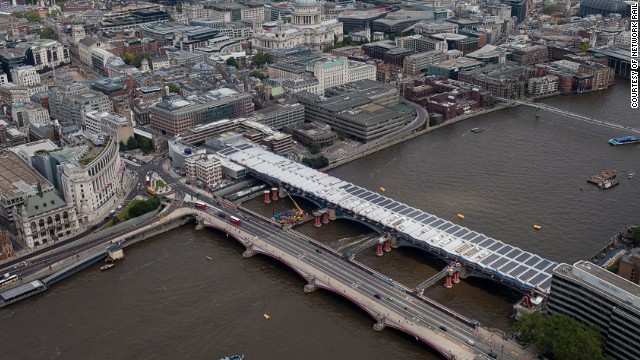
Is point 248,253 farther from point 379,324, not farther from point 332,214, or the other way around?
point 379,324

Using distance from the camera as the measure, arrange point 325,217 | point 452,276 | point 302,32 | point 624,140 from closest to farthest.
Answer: point 452,276
point 325,217
point 624,140
point 302,32

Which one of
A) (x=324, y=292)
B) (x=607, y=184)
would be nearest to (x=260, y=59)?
(x=607, y=184)

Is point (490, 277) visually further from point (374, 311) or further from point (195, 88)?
point (195, 88)

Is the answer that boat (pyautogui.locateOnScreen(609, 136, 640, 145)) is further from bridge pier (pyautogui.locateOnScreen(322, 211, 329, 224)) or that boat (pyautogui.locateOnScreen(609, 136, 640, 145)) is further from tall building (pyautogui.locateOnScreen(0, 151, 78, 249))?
tall building (pyautogui.locateOnScreen(0, 151, 78, 249))

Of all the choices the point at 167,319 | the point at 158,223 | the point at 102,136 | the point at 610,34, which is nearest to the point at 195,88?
the point at 102,136

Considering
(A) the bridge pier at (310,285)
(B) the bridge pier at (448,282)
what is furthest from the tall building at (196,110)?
(B) the bridge pier at (448,282)

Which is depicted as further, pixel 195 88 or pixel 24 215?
pixel 195 88
